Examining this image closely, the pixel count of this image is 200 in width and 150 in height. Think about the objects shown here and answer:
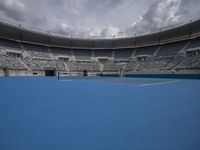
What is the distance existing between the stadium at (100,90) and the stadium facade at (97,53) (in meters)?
0.25

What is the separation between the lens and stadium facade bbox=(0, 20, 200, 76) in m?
34.3

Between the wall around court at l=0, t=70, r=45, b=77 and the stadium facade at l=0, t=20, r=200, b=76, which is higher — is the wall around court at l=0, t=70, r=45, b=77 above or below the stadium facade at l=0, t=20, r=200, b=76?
below

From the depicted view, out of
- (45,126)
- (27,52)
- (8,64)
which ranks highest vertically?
(27,52)

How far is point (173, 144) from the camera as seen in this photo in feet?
6.90

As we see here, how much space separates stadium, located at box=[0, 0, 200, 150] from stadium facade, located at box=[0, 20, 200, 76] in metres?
0.25

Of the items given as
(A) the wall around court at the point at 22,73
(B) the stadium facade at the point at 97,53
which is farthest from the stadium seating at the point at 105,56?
(A) the wall around court at the point at 22,73

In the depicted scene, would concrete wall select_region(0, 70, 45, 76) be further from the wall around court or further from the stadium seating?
the stadium seating

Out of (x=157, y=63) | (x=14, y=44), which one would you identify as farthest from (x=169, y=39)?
(x=14, y=44)

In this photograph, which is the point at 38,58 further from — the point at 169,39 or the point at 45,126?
the point at 45,126

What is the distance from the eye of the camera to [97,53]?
178ft

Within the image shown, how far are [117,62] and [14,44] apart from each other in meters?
32.6

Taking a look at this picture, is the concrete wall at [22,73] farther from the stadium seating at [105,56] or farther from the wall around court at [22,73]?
the stadium seating at [105,56]

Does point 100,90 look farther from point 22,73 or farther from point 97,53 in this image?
point 97,53

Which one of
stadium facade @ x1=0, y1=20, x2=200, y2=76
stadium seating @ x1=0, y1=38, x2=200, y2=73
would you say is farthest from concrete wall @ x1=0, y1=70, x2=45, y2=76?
stadium seating @ x1=0, y1=38, x2=200, y2=73
